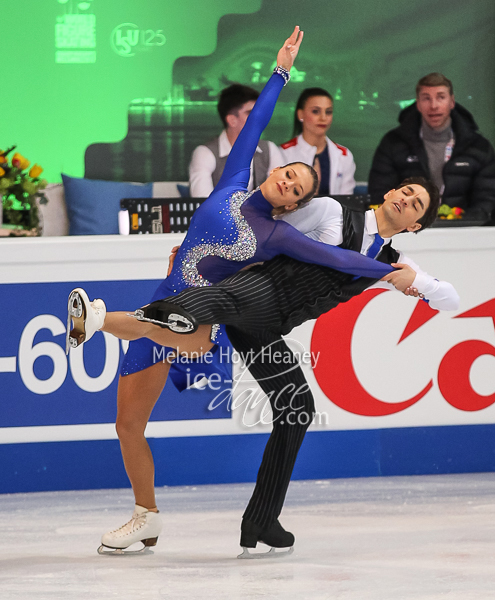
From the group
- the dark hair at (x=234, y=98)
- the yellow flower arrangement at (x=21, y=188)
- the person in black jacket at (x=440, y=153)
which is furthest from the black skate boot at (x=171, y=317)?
the dark hair at (x=234, y=98)

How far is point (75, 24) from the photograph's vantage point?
554 cm

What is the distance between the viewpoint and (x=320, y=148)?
16.0 ft

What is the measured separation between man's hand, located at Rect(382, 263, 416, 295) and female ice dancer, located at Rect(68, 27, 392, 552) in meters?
0.03

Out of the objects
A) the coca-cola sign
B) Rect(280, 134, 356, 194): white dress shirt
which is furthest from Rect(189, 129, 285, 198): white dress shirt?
the coca-cola sign

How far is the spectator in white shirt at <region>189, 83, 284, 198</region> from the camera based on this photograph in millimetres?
4691

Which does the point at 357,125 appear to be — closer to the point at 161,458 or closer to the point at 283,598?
the point at 161,458

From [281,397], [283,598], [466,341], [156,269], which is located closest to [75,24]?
[156,269]

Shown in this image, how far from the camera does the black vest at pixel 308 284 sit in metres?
2.73

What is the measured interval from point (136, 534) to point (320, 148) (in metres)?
2.64

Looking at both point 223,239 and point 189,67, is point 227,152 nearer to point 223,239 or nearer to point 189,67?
Result: point 189,67

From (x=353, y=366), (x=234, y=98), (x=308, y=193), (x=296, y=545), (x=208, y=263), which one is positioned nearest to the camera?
(x=308, y=193)

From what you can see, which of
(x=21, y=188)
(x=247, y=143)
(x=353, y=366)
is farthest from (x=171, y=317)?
(x=21, y=188)

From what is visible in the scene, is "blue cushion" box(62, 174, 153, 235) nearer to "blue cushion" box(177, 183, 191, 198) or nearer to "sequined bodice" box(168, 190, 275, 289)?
"blue cushion" box(177, 183, 191, 198)

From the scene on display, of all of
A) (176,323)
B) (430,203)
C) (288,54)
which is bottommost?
(176,323)
